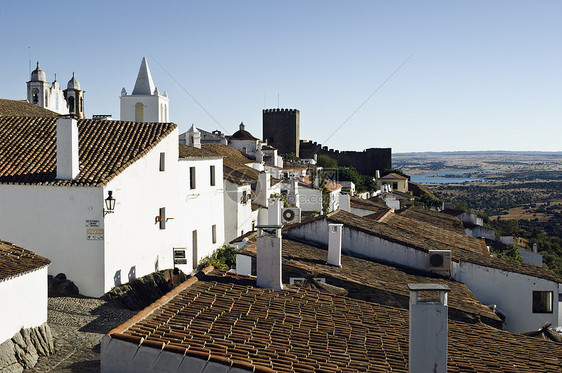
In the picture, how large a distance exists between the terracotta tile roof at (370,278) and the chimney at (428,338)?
23.3 feet

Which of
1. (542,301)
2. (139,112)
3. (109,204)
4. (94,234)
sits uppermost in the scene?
(139,112)

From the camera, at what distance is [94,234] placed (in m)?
16.9

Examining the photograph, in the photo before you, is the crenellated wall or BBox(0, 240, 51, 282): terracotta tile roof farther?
the crenellated wall

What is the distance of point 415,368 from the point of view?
23.3ft

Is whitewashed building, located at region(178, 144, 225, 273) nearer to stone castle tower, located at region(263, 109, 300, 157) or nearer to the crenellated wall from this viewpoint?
stone castle tower, located at region(263, 109, 300, 157)

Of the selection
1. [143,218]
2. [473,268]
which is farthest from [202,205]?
[473,268]

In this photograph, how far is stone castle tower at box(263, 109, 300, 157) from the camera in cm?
9111

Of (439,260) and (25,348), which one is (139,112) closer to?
(439,260)

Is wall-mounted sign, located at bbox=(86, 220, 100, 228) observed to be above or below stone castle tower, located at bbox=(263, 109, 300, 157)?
below

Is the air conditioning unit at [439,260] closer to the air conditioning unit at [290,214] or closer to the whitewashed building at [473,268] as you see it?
the whitewashed building at [473,268]

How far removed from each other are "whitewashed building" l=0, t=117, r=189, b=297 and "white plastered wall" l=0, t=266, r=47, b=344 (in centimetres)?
454

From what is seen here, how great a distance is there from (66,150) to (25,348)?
7.16 meters

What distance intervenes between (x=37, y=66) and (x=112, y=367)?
2119 inches

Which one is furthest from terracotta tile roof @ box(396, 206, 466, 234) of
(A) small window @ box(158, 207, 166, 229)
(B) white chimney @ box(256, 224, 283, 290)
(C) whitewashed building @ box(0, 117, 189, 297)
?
(B) white chimney @ box(256, 224, 283, 290)
